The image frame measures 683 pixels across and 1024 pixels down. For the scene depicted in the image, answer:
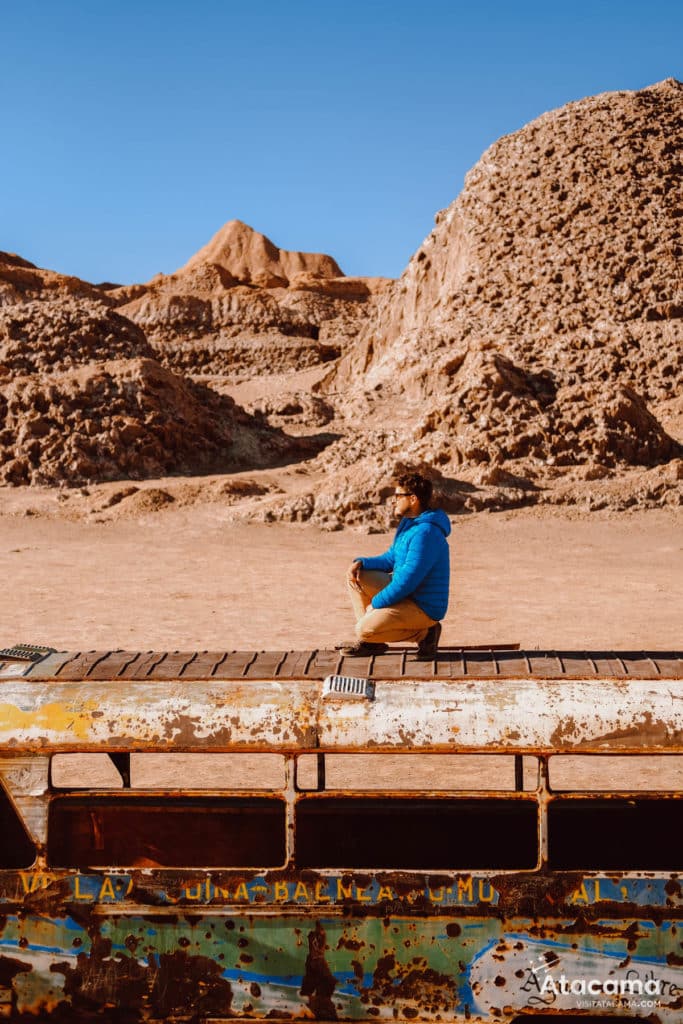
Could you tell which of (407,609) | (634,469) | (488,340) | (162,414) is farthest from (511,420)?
(407,609)

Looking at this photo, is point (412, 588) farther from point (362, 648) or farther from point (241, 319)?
point (241, 319)

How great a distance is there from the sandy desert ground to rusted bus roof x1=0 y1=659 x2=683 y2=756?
7.42 m

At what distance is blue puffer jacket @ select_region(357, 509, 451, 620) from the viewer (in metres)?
4.70

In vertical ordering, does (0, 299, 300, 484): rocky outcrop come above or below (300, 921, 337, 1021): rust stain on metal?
above

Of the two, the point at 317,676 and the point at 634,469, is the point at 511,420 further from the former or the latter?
the point at 317,676

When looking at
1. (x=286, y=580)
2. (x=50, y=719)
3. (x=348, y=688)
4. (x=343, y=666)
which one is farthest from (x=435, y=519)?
(x=286, y=580)

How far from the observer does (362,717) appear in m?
3.89

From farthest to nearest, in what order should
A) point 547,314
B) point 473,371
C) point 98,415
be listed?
point 547,314 < point 98,415 < point 473,371

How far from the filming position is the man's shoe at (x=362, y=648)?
14.9ft

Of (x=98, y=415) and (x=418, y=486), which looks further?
(x=98, y=415)

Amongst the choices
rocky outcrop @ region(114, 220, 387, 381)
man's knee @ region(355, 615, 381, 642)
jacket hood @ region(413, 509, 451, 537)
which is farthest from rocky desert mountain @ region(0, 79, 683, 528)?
man's knee @ region(355, 615, 381, 642)

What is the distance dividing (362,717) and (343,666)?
0.41 metres

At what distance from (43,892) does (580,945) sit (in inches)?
77.6

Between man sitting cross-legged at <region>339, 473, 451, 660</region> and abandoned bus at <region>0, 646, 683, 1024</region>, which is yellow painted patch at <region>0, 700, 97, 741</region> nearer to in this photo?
abandoned bus at <region>0, 646, 683, 1024</region>
